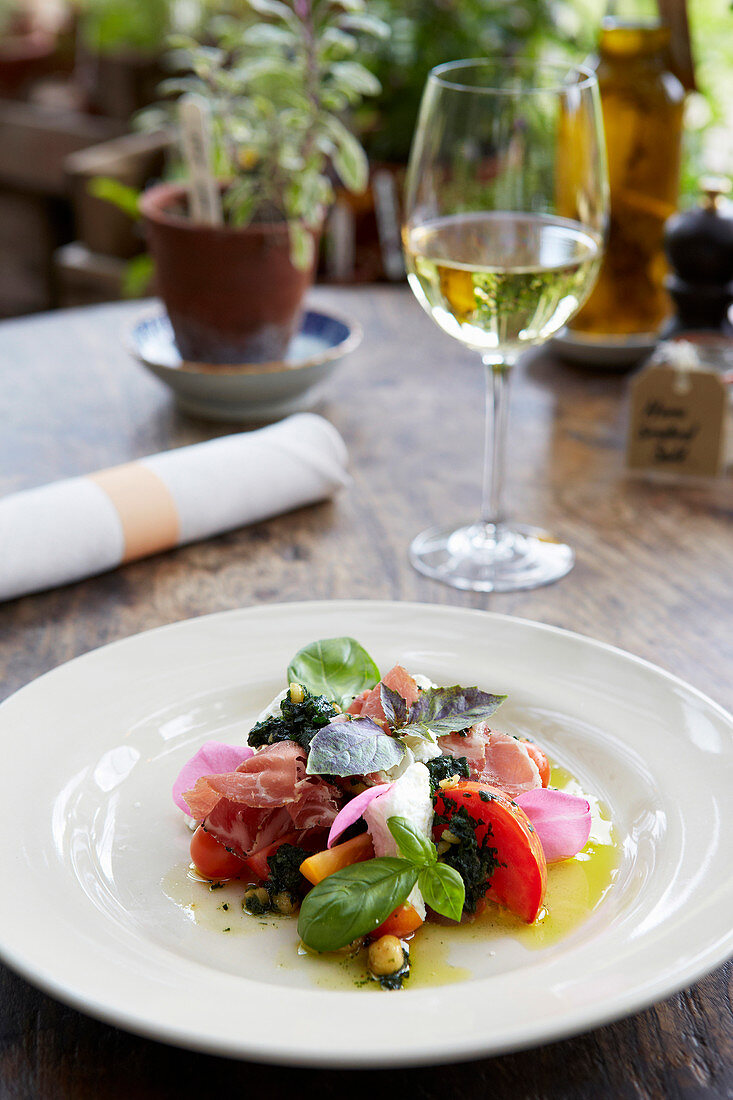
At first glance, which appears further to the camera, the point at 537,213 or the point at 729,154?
the point at 729,154

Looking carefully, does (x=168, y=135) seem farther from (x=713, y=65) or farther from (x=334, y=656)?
(x=334, y=656)

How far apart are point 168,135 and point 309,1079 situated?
341 centimetres

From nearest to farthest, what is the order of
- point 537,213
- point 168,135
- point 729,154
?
1. point 537,213
2. point 729,154
3. point 168,135

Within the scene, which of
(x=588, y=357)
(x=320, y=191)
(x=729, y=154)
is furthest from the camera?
(x=729, y=154)

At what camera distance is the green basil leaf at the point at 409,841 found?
24.7 inches

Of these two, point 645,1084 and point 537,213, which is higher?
point 537,213

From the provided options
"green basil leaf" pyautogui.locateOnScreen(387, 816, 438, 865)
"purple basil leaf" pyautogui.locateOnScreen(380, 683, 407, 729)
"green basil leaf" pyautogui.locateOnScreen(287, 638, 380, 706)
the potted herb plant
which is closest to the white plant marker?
the potted herb plant

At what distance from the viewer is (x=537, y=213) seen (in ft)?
3.68

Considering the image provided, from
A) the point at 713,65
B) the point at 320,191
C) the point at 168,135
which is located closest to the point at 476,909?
the point at 320,191

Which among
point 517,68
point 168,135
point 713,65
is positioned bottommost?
point 168,135

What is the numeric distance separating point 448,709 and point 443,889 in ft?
0.43

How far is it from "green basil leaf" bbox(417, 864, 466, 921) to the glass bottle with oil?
1257 millimetres

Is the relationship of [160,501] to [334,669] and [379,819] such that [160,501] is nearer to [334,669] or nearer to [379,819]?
[334,669]

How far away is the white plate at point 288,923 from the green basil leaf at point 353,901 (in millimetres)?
27
